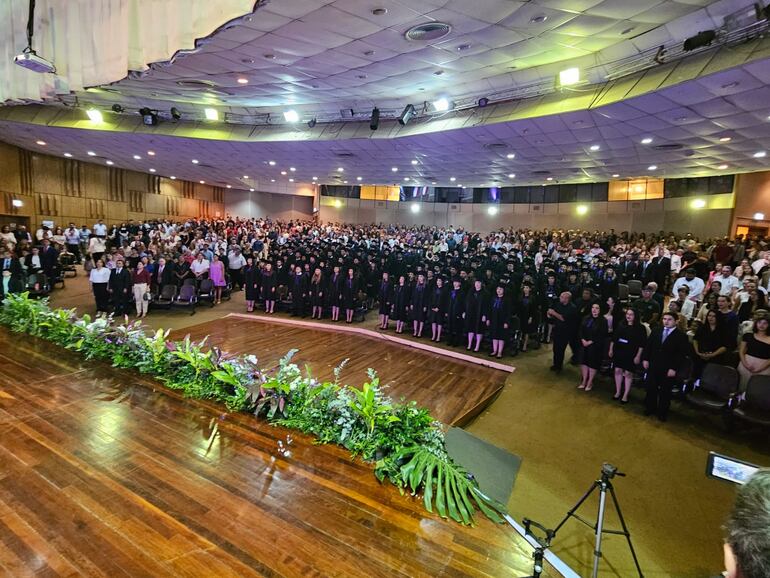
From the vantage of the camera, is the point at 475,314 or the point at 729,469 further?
the point at 475,314

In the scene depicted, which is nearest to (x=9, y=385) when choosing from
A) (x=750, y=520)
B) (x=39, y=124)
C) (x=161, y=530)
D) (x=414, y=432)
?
(x=161, y=530)

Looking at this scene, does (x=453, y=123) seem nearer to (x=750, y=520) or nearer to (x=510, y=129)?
(x=510, y=129)

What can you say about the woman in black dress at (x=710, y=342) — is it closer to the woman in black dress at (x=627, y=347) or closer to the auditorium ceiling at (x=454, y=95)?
the woman in black dress at (x=627, y=347)

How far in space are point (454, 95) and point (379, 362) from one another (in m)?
7.45

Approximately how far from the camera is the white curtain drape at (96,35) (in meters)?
2.62

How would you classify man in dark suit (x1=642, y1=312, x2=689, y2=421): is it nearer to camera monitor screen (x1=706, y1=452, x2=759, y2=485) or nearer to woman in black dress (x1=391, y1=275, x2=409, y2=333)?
camera monitor screen (x1=706, y1=452, x2=759, y2=485)

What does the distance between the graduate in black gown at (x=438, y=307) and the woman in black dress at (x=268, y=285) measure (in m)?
4.39

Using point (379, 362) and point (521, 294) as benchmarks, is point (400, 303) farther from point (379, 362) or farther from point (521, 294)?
point (521, 294)

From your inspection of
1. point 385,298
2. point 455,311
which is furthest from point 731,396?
point 385,298

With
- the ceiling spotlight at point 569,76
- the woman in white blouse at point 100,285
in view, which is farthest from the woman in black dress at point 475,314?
the woman in white blouse at point 100,285

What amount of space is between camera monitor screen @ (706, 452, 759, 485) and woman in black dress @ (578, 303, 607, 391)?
488cm

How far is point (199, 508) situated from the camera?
2.79 metres

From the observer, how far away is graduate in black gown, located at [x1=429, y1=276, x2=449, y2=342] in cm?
831

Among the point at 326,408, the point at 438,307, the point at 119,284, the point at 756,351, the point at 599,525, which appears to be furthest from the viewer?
the point at 119,284
